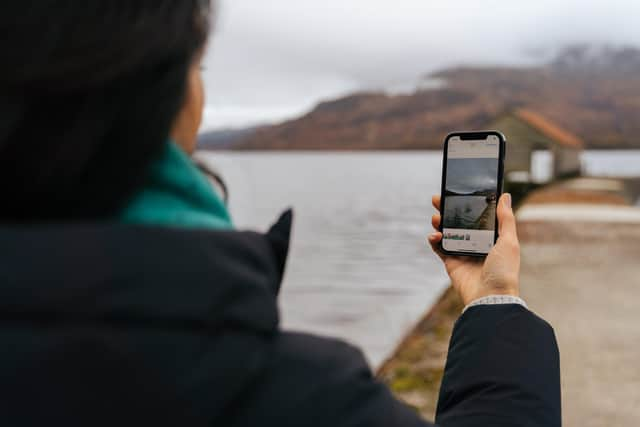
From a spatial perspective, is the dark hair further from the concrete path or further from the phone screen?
the concrete path

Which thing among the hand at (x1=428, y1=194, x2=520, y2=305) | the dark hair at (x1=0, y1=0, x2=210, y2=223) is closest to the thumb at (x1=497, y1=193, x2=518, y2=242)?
the hand at (x1=428, y1=194, x2=520, y2=305)

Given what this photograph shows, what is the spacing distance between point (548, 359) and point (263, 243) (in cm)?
71

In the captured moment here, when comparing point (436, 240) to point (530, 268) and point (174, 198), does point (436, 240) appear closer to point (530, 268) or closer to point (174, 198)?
point (174, 198)

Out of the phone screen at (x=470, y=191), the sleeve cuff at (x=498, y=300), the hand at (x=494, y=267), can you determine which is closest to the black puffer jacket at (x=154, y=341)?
the sleeve cuff at (x=498, y=300)

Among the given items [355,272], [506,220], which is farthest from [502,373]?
[355,272]

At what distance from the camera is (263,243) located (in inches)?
37.8

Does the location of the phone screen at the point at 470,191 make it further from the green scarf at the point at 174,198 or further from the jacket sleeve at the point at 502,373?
the green scarf at the point at 174,198

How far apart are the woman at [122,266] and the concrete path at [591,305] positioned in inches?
191

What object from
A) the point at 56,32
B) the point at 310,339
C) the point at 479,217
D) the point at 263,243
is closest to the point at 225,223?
the point at 263,243

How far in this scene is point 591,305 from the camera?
9141 mm

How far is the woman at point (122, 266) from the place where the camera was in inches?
A: 31.5

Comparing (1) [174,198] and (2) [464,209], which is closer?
(1) [174,198]

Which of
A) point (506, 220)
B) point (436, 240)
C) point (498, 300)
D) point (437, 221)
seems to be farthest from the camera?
point (437, 221)

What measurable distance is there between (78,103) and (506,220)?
1.38 meters
